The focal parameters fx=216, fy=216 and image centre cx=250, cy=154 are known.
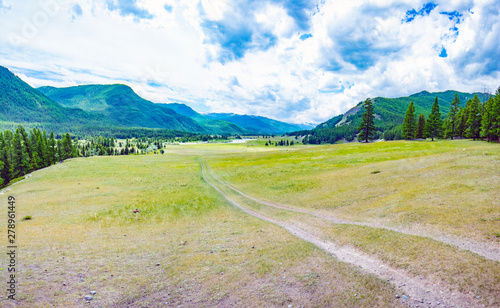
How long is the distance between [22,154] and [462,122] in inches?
6832

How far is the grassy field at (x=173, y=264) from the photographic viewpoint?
1078cm

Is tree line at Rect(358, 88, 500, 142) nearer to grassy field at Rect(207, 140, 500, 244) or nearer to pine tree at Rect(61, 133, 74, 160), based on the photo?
grassy field at Rect(207, 140, 500, 244)

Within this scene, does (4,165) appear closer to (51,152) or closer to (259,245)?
(51,152)

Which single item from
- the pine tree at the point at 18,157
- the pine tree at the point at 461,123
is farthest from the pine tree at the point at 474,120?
the pine tree at the point at 18,157

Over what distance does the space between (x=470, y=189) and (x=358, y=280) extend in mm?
18926

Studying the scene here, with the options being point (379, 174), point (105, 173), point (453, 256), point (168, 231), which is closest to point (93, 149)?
point (105, 173)

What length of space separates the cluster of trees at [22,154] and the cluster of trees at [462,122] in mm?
154214

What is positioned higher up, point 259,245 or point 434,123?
point 434,123

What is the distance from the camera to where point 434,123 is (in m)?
89.1

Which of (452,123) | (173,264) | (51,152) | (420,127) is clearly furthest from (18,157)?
(452,123)

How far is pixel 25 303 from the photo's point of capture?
396 inches

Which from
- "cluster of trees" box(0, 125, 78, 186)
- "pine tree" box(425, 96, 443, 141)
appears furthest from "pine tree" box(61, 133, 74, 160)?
"pine tree" box(425, 96, 443, 141)

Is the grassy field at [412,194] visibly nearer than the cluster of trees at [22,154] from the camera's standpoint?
Yes

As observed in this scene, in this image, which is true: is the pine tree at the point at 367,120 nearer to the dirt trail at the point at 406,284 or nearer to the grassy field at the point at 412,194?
the grassy field at the point at 412,194
